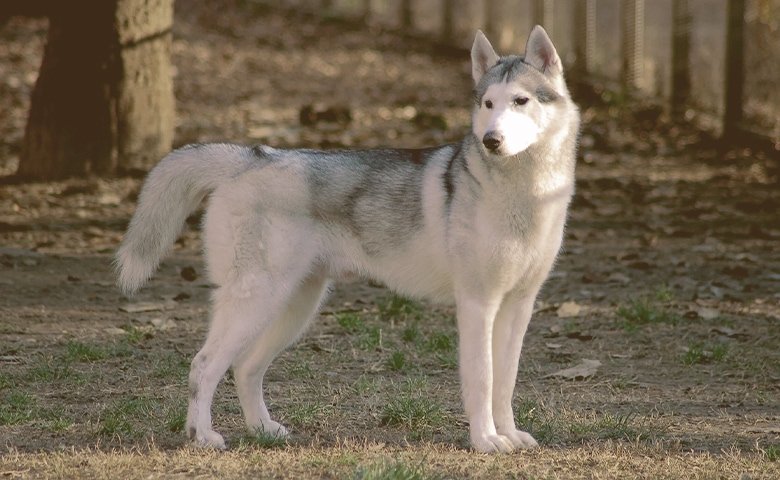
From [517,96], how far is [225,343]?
1500 mm

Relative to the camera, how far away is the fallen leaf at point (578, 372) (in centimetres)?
634

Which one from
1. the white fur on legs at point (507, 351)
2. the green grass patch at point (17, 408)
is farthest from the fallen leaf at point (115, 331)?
the white fur on legs at point (507, 351)

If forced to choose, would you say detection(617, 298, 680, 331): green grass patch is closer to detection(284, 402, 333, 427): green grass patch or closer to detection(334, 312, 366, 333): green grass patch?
detection(334, 312, 366, 333): green grass patch

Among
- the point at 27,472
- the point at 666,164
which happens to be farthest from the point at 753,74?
the point at 27,472

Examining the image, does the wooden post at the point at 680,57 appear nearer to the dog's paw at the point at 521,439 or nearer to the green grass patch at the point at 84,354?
the green grass patch at the point at 84,354

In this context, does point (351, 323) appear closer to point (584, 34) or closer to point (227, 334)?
point (227, 334)

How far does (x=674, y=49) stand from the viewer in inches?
510

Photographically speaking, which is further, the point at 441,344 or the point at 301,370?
the point at 441,344

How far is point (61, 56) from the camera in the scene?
32.4 feet

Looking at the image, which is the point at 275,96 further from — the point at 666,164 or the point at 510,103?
the point at 510,103

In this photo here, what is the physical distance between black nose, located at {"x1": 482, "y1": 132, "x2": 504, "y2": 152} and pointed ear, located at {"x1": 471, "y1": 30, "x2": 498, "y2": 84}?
0.50 meters

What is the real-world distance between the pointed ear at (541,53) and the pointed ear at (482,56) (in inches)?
6.6

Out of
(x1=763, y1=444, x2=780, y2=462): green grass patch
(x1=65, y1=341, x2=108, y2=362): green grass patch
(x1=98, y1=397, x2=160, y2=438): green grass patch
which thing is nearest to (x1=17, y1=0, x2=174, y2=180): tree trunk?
(x1=65, y1=341, x2=108, y2=362): green grass patch

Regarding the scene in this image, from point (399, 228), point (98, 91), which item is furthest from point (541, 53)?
point (98, 91)
